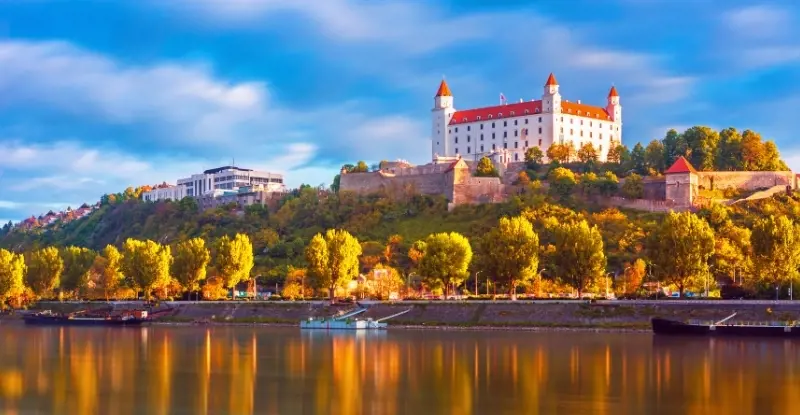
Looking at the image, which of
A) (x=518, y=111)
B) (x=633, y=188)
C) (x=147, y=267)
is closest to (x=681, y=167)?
(x=633, y=188)

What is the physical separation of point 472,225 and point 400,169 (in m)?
21.9

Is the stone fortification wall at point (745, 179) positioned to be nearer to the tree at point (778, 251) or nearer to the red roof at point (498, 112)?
the red roof at point (498, 112)

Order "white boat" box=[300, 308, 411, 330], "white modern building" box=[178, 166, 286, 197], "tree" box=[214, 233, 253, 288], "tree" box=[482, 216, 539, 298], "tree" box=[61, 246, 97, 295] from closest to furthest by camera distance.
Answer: "white boat" box=[300, 308, 411, 330]
"tree" box=[482, 216, 539, 298]
"tree" box=[214, 233, 253, 288]
"tree" box=[61, 246, 97, 295]
"white modern building" box=[178, 166, 286, 197]

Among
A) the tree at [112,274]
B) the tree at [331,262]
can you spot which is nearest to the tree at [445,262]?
the tree at [331,262]

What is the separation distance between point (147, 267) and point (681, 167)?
56.9 m

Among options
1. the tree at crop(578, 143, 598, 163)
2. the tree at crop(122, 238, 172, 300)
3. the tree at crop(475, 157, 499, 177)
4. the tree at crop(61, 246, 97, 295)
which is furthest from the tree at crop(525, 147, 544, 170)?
the tree at crop(61, 246, 97, 295)

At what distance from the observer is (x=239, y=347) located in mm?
56625

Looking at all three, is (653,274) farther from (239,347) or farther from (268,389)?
(268,389)

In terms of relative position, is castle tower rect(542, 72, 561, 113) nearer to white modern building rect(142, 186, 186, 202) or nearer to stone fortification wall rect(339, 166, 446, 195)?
stone fortification wall rect(339, 166, 446, 195)

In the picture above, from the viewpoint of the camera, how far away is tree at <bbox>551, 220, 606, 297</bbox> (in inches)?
3051

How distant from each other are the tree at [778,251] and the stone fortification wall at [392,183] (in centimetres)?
5184

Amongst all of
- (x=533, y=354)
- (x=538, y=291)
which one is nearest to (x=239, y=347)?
(x=533, y=354)

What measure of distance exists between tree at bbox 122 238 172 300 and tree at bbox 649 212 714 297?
44586mm

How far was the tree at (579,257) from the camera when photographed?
7750 cm
